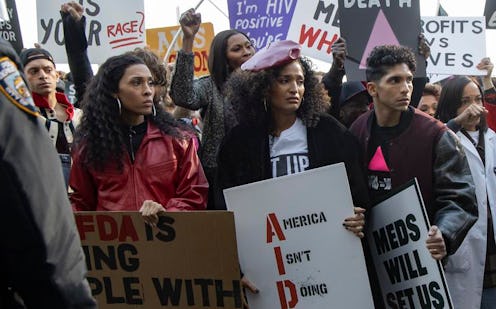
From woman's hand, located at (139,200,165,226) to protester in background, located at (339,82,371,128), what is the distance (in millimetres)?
2193

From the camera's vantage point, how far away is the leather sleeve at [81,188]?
13.0ft

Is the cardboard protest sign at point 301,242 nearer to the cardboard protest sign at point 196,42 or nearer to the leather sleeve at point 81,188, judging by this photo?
the leather sleeve at point 81,188

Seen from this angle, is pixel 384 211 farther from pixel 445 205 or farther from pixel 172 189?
pixel 172 189

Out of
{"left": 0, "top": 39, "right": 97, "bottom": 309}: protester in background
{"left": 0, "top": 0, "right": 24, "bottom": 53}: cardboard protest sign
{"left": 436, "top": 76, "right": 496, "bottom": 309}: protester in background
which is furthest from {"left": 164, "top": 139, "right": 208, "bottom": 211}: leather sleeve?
{"left": 0, "top": 0, "right": 24, "bottom": 53}: cardboard protest sign

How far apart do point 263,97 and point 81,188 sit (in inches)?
40.8

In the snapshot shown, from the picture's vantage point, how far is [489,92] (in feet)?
22.6

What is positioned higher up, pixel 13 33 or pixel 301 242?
pixel 13 33

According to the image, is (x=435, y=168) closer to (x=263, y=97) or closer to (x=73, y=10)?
(x=263, y=97)

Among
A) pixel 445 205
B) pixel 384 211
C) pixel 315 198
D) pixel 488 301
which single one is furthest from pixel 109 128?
pixel 488 301

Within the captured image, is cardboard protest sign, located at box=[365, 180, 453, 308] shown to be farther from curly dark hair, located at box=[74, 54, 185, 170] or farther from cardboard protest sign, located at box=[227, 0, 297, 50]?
cardboard protest sign, located at box=[227, 0, 297, 50]

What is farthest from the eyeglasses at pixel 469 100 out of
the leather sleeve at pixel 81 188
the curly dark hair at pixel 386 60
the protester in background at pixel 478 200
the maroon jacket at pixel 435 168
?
the leather sleeve at pixel 81 188

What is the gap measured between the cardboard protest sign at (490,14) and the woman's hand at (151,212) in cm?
513

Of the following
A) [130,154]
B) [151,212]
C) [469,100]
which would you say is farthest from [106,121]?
[469,100]

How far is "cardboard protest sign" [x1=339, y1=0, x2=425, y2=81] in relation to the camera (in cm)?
498
